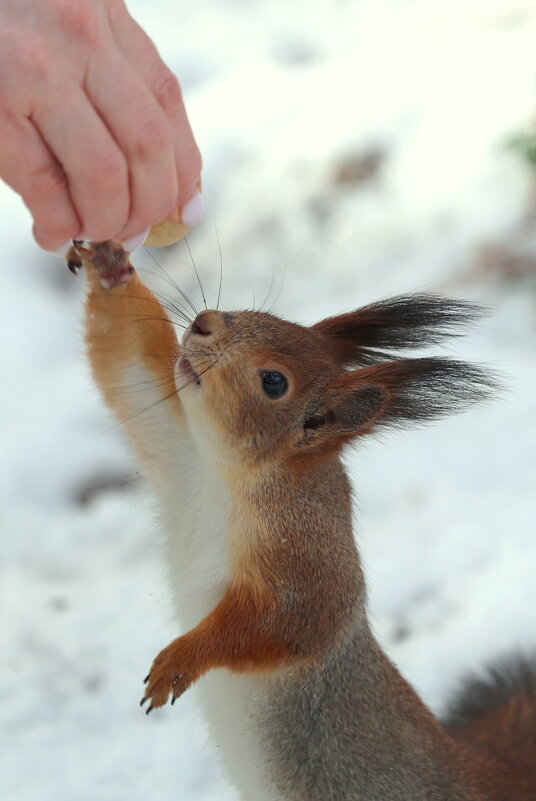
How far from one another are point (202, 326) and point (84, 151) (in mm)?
381

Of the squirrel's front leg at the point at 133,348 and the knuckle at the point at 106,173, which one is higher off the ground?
the knuckle at the point at 106,173

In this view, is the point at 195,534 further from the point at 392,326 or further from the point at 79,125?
the point at 79,125

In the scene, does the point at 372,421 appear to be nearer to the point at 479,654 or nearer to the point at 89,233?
the point at 89,233

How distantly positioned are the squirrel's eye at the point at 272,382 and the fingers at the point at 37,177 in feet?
1.31

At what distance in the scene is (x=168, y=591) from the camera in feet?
6.57

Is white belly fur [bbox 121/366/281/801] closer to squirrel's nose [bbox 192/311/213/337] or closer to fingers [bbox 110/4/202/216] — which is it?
squirrel's nose [bbox 192/311/213/337]

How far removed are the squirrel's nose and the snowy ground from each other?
51 cm

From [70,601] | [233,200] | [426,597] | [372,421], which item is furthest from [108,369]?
[233,200]

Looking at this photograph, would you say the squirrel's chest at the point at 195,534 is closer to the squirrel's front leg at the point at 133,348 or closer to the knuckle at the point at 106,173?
the squirrel's front leg at the point at 133,348

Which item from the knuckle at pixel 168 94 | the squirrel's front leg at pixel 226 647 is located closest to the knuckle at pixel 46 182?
the knuckle at pixel 168 94

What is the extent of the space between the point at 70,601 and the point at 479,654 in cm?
104

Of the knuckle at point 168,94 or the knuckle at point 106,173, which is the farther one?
the knuckle at point 168,94

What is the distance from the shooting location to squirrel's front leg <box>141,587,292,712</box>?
163 cm

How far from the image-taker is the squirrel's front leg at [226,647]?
163 centimetres
